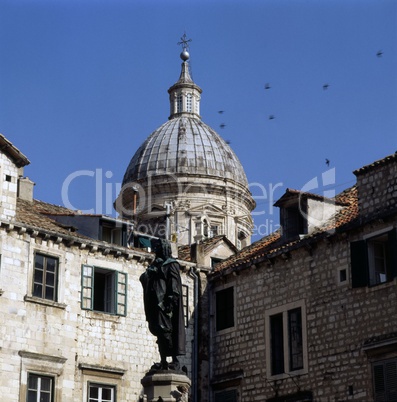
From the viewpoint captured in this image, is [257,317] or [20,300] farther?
[257,317]

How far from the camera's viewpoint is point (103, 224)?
35688mm

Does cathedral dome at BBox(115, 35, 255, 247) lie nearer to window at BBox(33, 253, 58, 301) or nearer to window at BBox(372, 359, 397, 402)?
window at BBox(33, 253, 58, 301)

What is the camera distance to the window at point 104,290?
33531 millimetres

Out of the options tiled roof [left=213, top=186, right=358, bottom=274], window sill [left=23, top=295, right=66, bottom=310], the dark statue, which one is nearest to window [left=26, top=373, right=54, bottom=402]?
window sill [left=23, top=295, right=66, bottom=310]

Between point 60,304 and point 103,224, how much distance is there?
4077mm

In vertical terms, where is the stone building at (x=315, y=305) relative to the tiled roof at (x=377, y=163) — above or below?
below

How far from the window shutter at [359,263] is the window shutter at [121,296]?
781 cm

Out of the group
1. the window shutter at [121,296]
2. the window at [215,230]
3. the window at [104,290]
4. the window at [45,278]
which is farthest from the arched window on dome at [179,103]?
the window at [45,278]

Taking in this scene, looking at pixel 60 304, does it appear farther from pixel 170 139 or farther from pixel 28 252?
pixel 170 139

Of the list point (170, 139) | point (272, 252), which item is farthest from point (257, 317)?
point (170, 139)

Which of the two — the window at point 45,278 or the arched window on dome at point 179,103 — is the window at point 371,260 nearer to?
the window at point 45,278

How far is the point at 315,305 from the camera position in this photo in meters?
32.0

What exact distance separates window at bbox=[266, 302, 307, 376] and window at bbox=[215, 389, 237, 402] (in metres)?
1.94

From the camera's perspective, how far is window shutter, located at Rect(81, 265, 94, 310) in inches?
1314
